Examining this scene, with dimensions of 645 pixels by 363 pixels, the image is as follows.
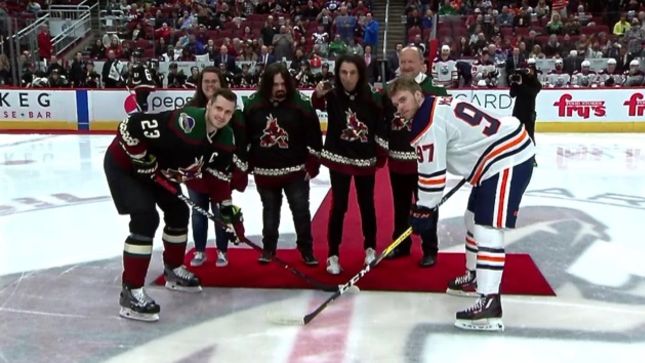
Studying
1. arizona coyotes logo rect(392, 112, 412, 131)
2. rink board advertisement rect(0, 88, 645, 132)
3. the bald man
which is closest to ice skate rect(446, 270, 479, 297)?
the bald man

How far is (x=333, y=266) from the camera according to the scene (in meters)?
4.05

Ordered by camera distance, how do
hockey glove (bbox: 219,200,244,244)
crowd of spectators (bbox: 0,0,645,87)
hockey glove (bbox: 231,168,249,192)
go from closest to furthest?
hockey glove (bbox: 219,200,244,244), hockey glove (bbox: 231,168,249,192), crowd of spectators (bbox: 0,0,645,87)

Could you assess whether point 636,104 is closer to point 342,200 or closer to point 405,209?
point 405,209

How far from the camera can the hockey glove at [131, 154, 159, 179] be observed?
326 centimetres

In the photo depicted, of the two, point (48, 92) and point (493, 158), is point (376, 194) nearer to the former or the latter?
point (493, 158)

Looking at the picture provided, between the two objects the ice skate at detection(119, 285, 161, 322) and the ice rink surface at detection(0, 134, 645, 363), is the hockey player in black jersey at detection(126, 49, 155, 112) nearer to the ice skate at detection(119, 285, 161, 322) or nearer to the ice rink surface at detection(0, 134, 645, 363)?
the ice rink surface at detection(0, 134, 645, 363)

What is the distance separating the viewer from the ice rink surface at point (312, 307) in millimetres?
3082

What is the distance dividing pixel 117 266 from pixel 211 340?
1.39 m

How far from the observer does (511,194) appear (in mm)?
3201

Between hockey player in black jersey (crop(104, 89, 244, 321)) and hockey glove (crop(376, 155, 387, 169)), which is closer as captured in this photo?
hockey player in black jersey (crop(104, 89, 244, 321))

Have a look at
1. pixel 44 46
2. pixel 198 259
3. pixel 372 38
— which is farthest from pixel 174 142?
pixel 44 46

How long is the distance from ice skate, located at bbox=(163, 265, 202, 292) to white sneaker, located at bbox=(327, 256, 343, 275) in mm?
722

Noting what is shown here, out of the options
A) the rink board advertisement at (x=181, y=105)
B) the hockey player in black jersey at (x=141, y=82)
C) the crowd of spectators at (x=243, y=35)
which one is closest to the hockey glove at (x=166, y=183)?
the rink board advertisement at (x=181, y=105)

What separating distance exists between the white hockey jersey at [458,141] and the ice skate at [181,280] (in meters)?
1.35
